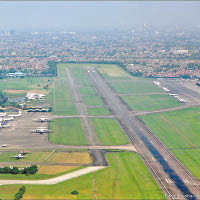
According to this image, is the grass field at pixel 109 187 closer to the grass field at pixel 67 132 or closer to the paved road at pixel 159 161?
the paved road at pixel 159 161

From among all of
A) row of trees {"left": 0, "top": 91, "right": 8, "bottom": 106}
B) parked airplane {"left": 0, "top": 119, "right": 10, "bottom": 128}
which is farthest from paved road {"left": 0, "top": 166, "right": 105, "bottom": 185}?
row of trees {"left": 0, "top": 91, "right": 8, "bottom": 106}

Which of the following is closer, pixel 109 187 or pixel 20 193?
pixel 20 193

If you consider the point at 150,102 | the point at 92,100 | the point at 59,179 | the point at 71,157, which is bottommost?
the point at 71,157

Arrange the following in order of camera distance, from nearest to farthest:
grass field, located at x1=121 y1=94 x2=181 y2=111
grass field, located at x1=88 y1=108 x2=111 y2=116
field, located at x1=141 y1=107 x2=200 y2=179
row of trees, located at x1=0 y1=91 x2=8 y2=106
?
field, located at x1=141 y1=107 x2=200 y2=179, grass field, located at x1=88 y1=108 x2=111 y2=116, grass field, located at x1=121 y1=94 x2=181 y2=111, row of trees, located at x1=0 y1=91 x2=8 y2=106

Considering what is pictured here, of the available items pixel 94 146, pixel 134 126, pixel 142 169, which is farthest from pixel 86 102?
pixel 142 169

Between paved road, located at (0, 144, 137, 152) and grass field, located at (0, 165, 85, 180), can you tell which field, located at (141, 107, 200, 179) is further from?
grass field, located at (0, 165, 85, 180)

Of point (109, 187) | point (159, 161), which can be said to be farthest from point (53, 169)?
point (159, 161)

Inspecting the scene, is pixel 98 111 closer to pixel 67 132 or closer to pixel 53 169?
pixel 67 132
